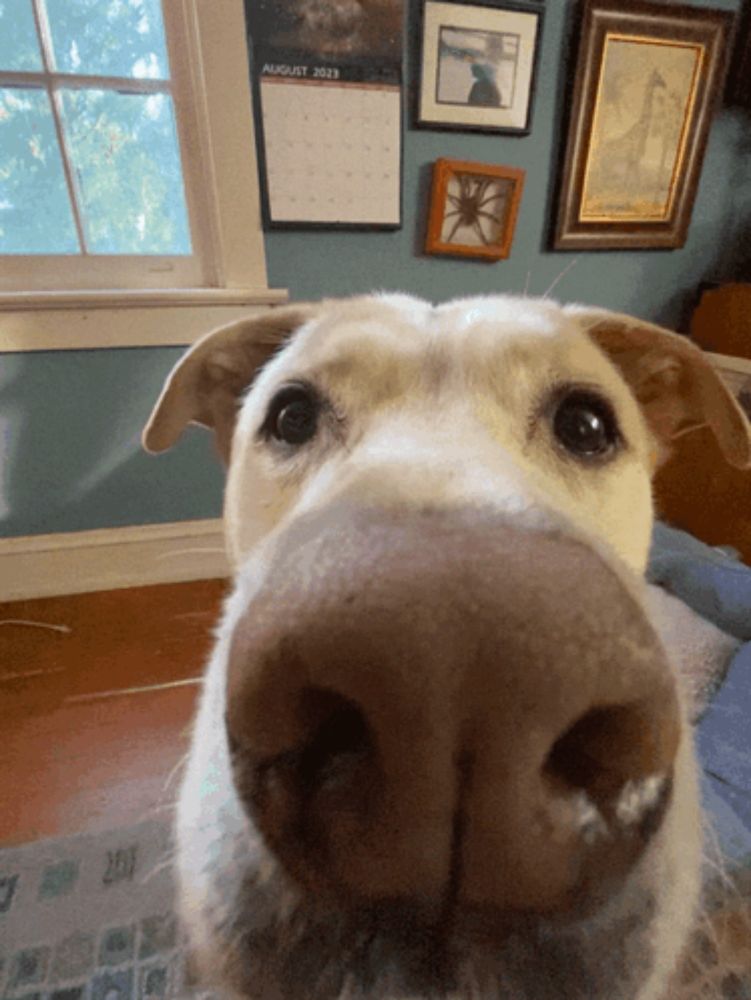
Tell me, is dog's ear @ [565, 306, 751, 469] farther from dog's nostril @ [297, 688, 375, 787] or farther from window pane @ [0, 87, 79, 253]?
window pane @ [0, 87, 79, 253]

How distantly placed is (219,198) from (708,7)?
84.9 inches

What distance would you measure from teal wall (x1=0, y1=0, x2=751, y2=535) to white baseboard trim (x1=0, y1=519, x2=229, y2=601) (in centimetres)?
6

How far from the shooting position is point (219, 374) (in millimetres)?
1370

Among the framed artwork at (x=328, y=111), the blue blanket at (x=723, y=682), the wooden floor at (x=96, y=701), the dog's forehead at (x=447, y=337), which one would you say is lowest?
the wooden floor at (x=96, y=701)

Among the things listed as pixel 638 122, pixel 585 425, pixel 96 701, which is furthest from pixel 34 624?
pixel 638 122

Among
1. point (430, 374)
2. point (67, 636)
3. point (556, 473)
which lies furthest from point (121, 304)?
point (556, 473)

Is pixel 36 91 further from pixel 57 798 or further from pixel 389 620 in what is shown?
pixel 389 620

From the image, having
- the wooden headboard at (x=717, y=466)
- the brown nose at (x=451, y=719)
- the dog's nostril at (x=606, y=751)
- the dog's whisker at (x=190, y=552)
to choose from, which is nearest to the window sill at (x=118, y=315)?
the dog's whisker at (x=190, y=552)

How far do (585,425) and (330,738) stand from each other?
73 centimetres

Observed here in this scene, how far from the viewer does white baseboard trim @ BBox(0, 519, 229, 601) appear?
2637 millimetres

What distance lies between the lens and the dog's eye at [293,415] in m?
0.94

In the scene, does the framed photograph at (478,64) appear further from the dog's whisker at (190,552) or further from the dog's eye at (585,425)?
the dog's whisker at (190,552)

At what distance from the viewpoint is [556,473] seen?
0.84 metres

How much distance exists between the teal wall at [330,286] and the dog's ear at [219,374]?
1.24 metres
